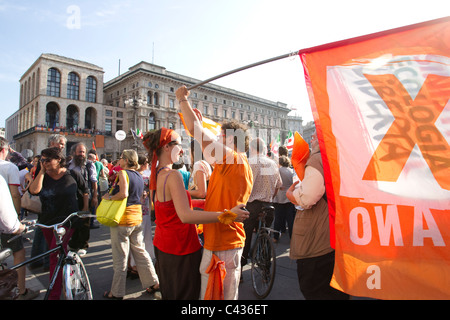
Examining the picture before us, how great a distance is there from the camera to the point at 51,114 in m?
48.7

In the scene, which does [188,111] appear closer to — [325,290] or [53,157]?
[325,290]

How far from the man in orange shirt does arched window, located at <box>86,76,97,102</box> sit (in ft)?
174

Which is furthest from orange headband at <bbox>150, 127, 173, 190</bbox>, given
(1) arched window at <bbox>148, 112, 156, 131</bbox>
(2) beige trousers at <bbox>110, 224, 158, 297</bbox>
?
(1) arched window at <bbox>148, 112, 156, 131</bbox>

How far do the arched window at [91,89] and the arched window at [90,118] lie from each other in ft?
6.18

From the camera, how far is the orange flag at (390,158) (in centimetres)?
151

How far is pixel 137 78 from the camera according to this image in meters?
48.7

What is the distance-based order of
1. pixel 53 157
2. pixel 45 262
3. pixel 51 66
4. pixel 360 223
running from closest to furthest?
pixel 360 223 < pixel 53 157 < pixel 45 262 < pixel 51 66

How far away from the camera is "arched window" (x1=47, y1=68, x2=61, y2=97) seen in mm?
44213

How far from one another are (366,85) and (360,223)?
87 cm

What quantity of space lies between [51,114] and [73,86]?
23.9 feet

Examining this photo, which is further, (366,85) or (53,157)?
(53,157)

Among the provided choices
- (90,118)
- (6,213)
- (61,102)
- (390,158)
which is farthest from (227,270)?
(90,118)

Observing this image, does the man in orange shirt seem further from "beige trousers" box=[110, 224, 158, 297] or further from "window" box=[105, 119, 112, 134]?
"window" box=[105, 119, 112, 134]
